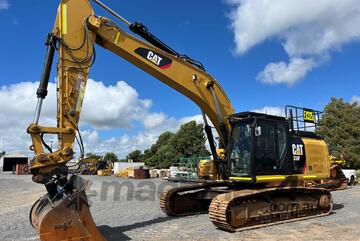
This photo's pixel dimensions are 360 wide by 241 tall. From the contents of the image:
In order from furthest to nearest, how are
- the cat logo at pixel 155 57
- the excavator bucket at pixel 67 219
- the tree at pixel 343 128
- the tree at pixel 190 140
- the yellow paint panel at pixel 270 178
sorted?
the tree at pixel 190 140 < the tree at pixel 343 128 < the yellow paint panel at pixel 270 178 < the cat logo at pixel 155 57 < the excavator bucket at pixel 67 219

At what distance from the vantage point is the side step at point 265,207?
9188mm

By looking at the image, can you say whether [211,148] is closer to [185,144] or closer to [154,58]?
[154,58]

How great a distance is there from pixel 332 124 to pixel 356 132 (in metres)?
2.44

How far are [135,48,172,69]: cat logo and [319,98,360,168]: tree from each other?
28.8 m

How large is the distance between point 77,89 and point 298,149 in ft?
21.7

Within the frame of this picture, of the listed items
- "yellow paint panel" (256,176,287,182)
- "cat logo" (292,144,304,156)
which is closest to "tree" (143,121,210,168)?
"cat logo" (292,144,304,156)

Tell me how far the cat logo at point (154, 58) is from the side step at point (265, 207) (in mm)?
3704

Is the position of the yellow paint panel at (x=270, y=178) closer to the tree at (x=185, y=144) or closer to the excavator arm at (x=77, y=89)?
the excavator arm at (x=77, y=89)

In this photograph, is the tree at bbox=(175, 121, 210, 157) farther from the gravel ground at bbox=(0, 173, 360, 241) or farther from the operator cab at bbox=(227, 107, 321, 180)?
the operator cab at bbox=(227, 107, 321, 180)

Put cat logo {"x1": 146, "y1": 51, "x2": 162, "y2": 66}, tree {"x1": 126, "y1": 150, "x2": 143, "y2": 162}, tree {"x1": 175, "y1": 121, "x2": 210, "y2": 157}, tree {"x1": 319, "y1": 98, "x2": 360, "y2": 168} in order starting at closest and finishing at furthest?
cat logo {"x1": 146, "y1": 51, "x2": 162, "y2": 66}
tree {"x1": 319, "y1": 98, "x2": 360, "y2": 168}
tree {"x1": 175, "y1": 121, "x2": 210, "y2": 157}
tree {"x1": 126, "y1": 150, "x2": 143, "y2": 162}

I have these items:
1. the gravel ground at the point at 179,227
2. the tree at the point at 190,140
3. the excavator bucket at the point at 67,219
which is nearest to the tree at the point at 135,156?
the tree at the point at 190,140

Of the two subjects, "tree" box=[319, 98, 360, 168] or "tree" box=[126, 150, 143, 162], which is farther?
"tree" box=[126, 150, 143, 162]

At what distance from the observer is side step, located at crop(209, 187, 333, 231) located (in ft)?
30.1

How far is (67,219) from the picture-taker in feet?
22.6
